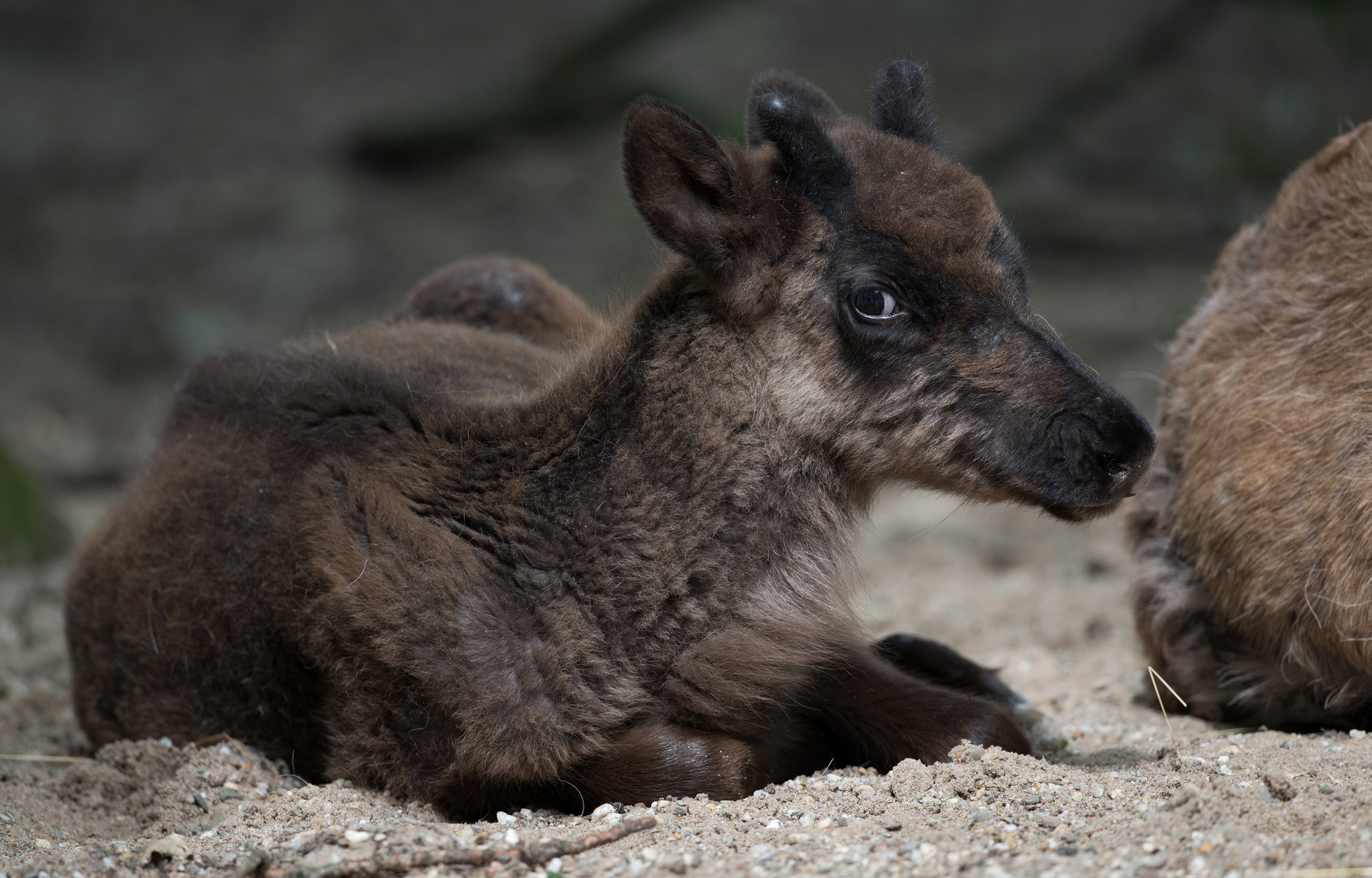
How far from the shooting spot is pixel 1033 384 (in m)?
4.32

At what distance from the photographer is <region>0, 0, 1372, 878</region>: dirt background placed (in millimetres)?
3689

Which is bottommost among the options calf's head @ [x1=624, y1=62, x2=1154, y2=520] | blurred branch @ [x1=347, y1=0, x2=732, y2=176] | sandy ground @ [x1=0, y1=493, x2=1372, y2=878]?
sandy ground @ [x1=0, y1=493, x2=1372, y2=878]

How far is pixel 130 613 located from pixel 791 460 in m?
2.52

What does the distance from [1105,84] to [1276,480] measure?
10.3 m

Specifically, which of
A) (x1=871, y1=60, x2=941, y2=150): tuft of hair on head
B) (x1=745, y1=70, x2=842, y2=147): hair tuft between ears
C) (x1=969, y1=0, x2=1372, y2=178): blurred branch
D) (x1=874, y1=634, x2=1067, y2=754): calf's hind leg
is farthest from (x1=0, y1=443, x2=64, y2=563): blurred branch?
(x1=969, y1=0, x2=1372, y2=178): blurred branch

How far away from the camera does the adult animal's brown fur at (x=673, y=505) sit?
4160 mm

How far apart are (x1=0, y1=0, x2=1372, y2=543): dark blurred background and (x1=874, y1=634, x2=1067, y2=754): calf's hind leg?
5221 mm

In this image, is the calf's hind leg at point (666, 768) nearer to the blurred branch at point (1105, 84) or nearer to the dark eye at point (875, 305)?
the dark eye at point (875, 305)

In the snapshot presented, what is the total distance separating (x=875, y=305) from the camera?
Result: 14.3ft

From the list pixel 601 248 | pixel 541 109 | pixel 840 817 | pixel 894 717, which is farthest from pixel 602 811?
pixel 541 109

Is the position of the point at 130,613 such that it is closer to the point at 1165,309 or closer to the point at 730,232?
the point at 730,232

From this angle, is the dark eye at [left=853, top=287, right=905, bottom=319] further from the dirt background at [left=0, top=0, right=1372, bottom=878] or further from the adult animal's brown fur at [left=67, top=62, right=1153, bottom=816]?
the dirt background at [left=0, top=0, right=1372, bottom=878]

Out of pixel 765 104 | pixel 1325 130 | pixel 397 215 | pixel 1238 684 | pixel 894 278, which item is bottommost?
pixel 1238 684

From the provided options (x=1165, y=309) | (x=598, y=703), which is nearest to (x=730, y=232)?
(x=598, y=703)
